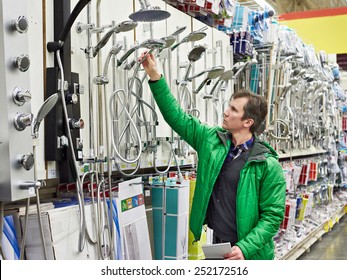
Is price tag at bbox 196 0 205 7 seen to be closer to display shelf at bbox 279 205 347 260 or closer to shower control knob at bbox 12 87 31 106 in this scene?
shower control knob at bbox 12 87 31 106

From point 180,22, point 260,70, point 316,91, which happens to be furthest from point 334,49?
point 180,22

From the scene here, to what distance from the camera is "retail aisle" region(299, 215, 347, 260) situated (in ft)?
19.5

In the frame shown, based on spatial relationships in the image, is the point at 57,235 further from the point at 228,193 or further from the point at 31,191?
the point at 228,193

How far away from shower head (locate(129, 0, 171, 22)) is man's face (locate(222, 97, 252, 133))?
0.69 metres

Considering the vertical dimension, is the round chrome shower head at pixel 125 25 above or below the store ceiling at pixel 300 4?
below

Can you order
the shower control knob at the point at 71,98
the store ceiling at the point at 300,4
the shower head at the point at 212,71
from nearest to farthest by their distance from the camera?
1. the shower control knob at the point at 71,98
2. the shower head at the point at 212,71
3. the store ceiling at the point at 300,4

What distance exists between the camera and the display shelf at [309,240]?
5167 mm

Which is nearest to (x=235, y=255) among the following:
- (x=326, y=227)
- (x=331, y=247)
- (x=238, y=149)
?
(x=238, y=149)

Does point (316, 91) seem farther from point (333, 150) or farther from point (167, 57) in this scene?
point (167, 57)

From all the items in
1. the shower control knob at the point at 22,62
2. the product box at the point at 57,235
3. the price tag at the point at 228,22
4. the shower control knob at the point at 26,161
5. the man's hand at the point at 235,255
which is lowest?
the man's hand at the point at 235,255

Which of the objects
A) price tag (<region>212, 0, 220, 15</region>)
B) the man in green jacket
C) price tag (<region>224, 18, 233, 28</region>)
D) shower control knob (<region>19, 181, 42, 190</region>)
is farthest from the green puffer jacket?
price tag (<region>224, 18, 233, 28</region>)

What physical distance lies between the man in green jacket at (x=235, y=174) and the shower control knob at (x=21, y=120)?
83 cm

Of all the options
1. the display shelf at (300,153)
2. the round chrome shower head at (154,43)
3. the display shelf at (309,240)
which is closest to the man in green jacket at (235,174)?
the round chrome shower head at (154,43)

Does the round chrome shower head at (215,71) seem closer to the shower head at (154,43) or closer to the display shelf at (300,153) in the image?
the shower head at (154,43)
